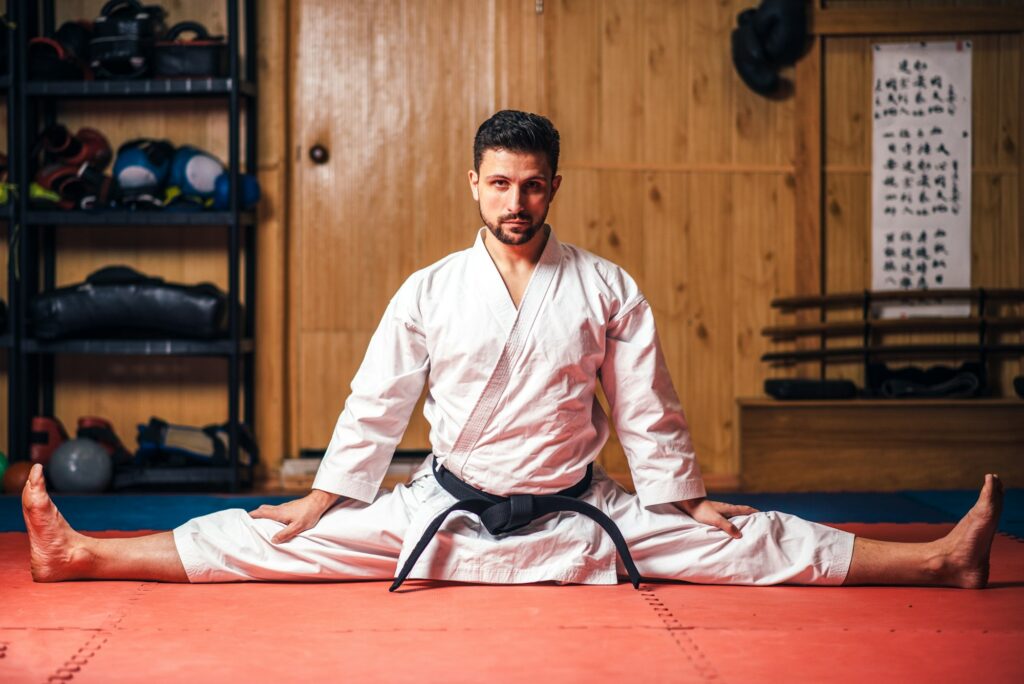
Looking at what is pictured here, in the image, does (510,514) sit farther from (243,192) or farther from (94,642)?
(243,192)

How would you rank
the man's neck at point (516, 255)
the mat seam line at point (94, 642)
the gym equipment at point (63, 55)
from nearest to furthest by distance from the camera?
the mat seam line at point (94, 642) → the man's neck at point (516, 255) → the gym equipment at point (63, 55)

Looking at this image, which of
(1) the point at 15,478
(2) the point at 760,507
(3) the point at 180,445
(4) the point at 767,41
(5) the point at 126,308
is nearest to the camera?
(2) the point at 760,507

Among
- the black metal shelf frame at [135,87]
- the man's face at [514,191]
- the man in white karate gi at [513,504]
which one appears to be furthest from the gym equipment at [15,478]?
the man's face at [514,191]

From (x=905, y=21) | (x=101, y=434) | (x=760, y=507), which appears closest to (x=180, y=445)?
(x=101, y=434)

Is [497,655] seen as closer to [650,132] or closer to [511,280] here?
[511,280]

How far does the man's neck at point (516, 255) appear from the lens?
8.97ft

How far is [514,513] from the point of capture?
2578mm

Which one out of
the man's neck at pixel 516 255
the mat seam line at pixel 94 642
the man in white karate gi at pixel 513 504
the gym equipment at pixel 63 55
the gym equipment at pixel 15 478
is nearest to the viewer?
the mat seam line at pixel 94 642

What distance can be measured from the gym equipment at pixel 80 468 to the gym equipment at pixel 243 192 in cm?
107

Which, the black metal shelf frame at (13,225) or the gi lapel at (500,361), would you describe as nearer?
the gi lapel at (500,361)

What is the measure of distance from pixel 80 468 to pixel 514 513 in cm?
245

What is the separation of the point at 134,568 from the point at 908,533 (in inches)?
87.5

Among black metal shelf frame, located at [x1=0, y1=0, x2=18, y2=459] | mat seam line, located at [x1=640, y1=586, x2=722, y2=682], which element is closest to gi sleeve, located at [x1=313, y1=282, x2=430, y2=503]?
mat seam line, located at [x1=640, y1=586, x2=722, y2=682]

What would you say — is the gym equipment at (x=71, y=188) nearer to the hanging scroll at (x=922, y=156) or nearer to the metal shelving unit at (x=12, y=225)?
the metal shelving unit at (x=12, y=225)
